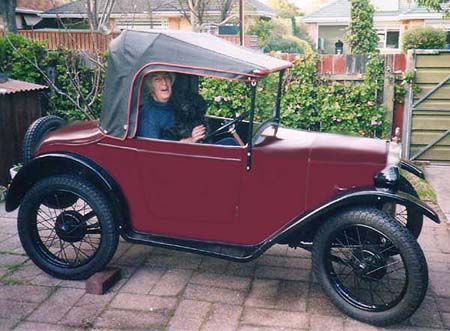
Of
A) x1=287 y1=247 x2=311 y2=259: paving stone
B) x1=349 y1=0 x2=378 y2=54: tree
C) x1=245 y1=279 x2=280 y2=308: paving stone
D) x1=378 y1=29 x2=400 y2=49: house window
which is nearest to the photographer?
x1=245 y1=279 x2=280 y2=308: paving stone

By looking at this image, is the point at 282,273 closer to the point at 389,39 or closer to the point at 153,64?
the point at 153,64

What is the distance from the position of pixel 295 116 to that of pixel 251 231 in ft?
13.8

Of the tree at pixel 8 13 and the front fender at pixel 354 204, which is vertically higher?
the tree at pixel 8 13

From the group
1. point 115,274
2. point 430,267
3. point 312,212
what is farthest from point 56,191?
point 430,267

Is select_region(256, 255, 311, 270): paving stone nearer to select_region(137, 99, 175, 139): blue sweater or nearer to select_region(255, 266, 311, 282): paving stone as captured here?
select_region(255, 266, 311, 282): paving stone

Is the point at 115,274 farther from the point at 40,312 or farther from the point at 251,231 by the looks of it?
the point at 251,231

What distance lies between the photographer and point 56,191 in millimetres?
3920

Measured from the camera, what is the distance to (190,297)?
3713 millimetres

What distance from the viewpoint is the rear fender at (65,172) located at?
3744 millimetres

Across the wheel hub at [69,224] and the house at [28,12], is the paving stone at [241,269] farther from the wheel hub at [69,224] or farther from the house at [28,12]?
the house at [28,12]

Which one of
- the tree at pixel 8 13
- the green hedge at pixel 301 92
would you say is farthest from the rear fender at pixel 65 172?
the tree at pixel 8 13

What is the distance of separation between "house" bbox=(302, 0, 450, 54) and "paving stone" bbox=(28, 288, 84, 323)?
22341 millimetres

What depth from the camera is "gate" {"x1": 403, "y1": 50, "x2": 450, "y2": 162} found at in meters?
7.45

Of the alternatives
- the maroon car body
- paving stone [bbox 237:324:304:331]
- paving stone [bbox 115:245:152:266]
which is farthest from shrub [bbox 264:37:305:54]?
paving stone [bbox 237:324:304:331]
